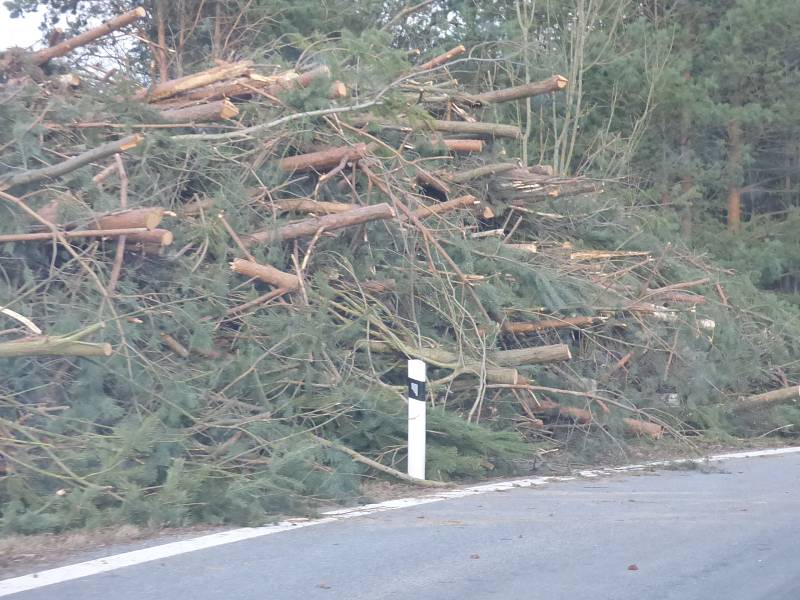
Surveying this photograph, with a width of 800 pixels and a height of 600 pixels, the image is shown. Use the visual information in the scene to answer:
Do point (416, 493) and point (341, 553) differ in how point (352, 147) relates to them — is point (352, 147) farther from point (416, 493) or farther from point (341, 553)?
point (341, 553)

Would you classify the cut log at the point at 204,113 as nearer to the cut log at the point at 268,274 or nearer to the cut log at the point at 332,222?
the cut log at the point at 332,222

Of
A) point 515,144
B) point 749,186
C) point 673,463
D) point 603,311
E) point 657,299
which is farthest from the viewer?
point 749,186

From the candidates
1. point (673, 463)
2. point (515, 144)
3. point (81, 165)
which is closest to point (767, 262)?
point (515, 144)

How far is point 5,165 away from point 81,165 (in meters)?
0.71

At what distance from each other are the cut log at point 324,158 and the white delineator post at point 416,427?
2.79 metres

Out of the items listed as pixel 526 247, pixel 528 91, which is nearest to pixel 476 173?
pixel 526 247

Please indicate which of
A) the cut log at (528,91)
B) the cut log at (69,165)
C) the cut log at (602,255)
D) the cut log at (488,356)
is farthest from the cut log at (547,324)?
the cut log at (69,165)

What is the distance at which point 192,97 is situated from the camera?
35.3ft

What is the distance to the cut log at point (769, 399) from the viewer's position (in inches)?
497

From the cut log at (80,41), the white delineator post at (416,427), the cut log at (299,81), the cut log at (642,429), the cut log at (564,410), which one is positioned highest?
the cut log at (80,41)

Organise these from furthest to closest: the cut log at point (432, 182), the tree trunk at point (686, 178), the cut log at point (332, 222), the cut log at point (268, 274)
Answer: the tree trunk at point (686, 178), the cut log at point (432, 182), the cut log at point (332, 222), the cut log at point (268, 274)

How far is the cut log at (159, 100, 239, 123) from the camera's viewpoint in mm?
10117

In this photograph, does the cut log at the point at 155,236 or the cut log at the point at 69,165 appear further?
the cut log at the point at 155,236

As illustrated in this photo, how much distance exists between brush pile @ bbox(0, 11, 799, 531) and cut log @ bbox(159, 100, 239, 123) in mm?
36
